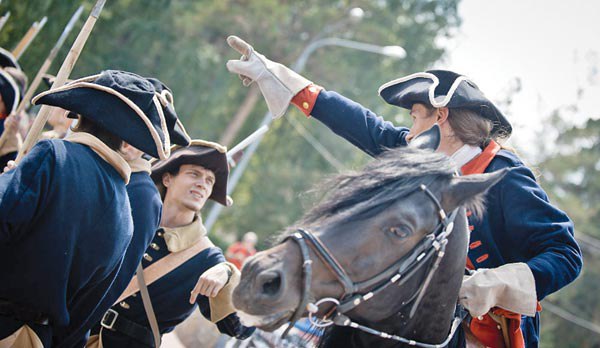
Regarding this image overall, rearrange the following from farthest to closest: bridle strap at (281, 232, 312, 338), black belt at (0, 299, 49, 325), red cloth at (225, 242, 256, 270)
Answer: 1. red cloth at (225, 242, 256, 270)
2. black belt at (0, 299, 49, 325)
3. bridle strap at (281, 232, 312, 338)

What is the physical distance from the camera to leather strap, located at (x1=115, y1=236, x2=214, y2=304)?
14.5 ft

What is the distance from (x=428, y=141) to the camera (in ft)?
10.5

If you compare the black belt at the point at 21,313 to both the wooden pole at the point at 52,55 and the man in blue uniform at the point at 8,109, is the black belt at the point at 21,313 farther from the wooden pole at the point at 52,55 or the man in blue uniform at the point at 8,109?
the man in blue uniform at the point at 8,109

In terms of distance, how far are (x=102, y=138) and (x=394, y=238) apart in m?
1.56

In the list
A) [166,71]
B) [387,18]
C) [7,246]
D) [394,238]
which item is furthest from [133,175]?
[387,18]

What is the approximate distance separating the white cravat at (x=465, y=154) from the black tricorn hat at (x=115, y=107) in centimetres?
164

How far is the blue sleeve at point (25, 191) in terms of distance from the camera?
2.74m

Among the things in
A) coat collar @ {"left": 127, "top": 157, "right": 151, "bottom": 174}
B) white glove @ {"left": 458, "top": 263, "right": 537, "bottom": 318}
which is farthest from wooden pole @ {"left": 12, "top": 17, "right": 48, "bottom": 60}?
white glove @ {"left": 458, "top": 263, "right": 537, "bottom": 318}

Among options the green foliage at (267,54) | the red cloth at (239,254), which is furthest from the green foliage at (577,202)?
the red cloth at (239,254)

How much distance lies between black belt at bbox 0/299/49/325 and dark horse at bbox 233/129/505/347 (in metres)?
1.17

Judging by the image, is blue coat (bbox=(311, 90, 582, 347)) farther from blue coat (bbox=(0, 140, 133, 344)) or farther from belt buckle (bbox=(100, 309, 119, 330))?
belt buckle (bbox=(100, 309, 119, 330))

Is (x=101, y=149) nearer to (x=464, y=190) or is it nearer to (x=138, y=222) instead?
(x=138, y=222)

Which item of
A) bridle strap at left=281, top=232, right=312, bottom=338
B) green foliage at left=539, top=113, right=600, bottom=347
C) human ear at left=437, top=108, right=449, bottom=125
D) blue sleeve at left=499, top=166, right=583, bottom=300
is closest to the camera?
bridle strap at left=281, top=232, right=312, bottom=338

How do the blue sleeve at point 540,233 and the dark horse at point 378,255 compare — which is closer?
the dark horse at point 378,255
